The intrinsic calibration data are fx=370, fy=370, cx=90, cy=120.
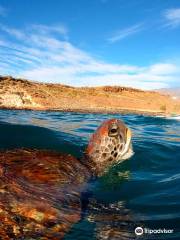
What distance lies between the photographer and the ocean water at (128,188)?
409 centimetres

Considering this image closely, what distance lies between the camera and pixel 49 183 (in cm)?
492

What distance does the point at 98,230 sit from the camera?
401 centimetres

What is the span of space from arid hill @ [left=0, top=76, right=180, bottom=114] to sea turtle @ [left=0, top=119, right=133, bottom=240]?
43.3 ft

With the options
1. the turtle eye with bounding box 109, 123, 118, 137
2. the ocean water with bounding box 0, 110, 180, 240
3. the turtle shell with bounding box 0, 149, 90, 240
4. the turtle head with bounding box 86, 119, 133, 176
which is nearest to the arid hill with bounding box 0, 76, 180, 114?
the ocean water with bounding box 0, 110, 180, 240

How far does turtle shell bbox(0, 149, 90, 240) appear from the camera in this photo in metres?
3.73

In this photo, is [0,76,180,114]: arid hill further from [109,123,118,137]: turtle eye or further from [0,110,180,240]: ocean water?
[109,123,118,137]: turtle eye

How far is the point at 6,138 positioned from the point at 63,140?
140 centimetres

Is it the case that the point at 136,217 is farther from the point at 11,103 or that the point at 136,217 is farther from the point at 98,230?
the point at 11,103

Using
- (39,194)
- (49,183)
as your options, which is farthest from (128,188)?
(39,194)

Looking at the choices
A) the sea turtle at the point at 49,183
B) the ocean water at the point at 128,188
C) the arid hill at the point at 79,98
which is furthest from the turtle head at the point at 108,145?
the arid hill at the point at 79,98

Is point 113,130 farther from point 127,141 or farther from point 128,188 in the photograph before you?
point 128,188

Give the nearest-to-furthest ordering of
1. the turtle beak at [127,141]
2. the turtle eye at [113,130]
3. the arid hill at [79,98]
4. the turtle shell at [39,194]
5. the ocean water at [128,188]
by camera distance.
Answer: the turtle shell at [39,194], the ocean water at [128,188], the turtle eye at [113,130], the turtle beak at [127,141], the arid hill at [79,98]

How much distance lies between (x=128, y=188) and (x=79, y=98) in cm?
1887

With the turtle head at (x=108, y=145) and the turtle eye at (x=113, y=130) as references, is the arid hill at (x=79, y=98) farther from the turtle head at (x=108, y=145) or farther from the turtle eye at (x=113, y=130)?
the turtle eye at (x=113, y=130)
